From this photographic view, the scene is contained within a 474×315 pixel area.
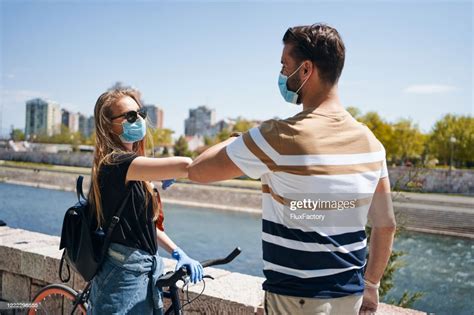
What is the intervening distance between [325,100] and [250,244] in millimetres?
21211

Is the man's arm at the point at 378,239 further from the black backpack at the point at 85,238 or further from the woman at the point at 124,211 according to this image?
the black backpack at the point at 85,238

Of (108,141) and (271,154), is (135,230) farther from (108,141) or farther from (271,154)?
(271,154)

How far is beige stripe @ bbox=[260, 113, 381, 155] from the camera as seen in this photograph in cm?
167

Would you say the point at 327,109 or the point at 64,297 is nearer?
the point at 327,109

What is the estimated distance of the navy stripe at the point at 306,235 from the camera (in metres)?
1.71

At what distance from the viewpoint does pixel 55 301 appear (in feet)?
11.3

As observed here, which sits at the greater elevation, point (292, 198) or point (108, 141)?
point (108, 141)

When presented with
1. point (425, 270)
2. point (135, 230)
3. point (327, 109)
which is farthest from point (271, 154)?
point (425, 270)

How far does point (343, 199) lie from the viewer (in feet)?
5.74

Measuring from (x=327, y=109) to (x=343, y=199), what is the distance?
341mm

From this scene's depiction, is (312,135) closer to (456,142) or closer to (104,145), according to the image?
(104,145)

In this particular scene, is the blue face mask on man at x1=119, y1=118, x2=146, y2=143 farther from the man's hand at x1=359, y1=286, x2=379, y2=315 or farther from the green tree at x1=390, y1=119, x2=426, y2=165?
the green tree at x1=390, y1=119, x2=426, y2=165

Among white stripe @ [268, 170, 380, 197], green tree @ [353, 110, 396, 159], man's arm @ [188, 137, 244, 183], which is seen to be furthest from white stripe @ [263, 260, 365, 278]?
green tree @ [353, 110, 396, 159]
